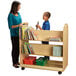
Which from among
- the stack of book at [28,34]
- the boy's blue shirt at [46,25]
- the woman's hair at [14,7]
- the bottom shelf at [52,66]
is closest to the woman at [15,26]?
the woman's hair at [14,7]

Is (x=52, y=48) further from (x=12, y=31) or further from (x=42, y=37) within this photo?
(x=12, y=31)

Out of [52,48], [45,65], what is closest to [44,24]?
[52,48]

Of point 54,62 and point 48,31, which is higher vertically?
point 48,31

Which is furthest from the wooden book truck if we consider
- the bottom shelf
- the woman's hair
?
the woman's hair

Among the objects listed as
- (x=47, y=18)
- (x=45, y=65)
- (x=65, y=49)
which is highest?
(x=47, y=18)

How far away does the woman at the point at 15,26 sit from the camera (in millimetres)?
6262

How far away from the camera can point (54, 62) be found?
6645 millimetres

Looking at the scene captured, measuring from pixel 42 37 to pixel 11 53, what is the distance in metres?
1.02

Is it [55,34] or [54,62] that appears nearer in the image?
[55,34]

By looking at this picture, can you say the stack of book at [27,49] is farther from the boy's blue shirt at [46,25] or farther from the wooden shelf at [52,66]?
the boy's blue shirt at [46,25]

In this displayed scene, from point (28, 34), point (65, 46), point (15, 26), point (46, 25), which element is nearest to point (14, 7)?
point (15, 26)

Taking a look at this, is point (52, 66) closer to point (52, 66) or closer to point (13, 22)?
point (52, 66)

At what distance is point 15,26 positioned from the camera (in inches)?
245

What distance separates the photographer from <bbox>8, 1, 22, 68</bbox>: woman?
626cm
